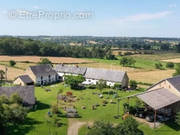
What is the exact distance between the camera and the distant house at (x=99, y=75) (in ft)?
206

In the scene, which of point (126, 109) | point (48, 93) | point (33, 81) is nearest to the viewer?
point (126, 109)

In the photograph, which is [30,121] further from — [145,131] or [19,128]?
[145,131]

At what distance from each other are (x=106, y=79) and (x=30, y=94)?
1046 inches

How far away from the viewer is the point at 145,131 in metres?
34.8

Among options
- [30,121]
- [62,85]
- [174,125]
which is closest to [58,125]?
[30,121]

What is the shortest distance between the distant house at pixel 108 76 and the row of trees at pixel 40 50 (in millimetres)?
71867

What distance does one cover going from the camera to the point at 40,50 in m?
133

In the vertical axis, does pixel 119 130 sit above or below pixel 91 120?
above

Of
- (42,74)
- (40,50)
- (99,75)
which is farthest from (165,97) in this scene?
(40,50)

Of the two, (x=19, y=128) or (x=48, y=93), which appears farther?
(x=48, y=93)

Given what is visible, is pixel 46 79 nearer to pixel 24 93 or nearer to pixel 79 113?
pixel 24 93

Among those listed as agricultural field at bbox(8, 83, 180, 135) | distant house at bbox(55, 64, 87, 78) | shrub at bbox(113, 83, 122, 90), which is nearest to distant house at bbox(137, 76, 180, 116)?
agricultural field at bbox(8, 83, 180, 135)

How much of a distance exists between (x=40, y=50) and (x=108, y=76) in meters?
78.7

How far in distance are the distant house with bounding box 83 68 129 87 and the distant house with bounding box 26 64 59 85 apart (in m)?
10.8
